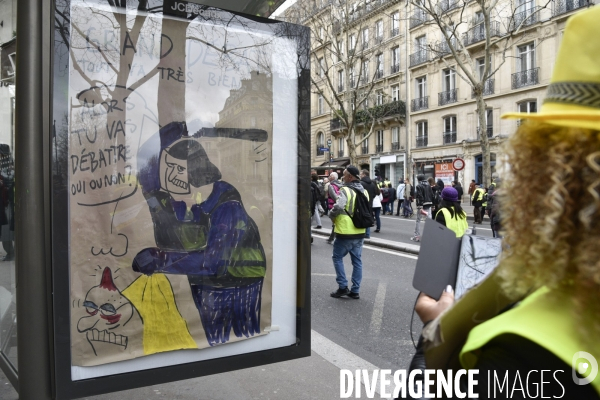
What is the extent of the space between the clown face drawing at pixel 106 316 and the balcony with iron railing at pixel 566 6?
29.3 metres

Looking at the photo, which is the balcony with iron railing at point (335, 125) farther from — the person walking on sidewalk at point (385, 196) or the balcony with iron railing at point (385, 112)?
the person walking on sidewalk at point (385, 196)

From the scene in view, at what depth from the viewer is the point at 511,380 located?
0.87 meters

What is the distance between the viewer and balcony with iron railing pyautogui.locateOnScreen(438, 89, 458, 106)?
3192cm

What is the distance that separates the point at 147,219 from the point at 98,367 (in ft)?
2.66

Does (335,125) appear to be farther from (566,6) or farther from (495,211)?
(495,211)

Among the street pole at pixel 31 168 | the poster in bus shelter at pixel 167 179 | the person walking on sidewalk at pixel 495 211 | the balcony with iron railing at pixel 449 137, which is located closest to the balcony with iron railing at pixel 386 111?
the balcony with iron railing at pixel 449 137

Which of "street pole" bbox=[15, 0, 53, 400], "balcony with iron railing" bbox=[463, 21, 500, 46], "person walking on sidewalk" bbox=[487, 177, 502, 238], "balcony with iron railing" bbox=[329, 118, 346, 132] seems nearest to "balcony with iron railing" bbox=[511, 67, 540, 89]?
"balcony with iron railing" bbox=[463, 21, 500, 46]

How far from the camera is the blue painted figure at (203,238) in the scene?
264cm

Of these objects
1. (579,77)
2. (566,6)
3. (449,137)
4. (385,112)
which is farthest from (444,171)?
(579,77)

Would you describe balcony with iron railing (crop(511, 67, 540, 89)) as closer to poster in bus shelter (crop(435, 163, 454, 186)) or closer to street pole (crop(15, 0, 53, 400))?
poster in bus shelter (crop(435, 163, 454, 186))

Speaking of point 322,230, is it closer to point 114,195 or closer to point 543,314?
point 114,195

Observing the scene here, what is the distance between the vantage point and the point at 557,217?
838mm

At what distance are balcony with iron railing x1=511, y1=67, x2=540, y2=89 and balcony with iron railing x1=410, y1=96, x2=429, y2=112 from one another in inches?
270

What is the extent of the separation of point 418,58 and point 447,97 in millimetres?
4153
